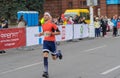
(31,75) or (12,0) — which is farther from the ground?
(12,0)

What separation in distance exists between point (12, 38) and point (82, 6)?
1964 inches

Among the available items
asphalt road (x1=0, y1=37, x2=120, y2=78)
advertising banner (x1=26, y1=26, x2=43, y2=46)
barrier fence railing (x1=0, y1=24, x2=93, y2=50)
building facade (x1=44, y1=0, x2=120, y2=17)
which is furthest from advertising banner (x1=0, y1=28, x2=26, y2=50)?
building facade (x1=44, y1=0, x2=120, y2=17)

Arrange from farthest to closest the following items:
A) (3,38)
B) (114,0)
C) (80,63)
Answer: (114,0) < (3,38) < (80,63)

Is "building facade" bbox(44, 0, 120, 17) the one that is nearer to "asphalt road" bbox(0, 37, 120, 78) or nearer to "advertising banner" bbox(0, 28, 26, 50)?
"advertising banner" bbox(0, 28, 26, 50)

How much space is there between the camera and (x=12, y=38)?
64.3 ft

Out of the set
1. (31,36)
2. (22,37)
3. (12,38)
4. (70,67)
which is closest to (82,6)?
(31,36)

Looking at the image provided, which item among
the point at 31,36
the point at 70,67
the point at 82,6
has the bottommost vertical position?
the point at 70,67

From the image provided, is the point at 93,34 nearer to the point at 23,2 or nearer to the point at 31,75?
the point at 31,75

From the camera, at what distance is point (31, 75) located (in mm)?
11852

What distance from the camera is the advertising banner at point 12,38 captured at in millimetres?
18922

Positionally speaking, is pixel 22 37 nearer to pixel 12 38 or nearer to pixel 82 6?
pixel 12 38

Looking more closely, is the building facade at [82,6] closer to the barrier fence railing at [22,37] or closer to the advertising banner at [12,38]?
the barrier fence railing at [22,37]

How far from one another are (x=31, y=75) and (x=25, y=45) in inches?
354

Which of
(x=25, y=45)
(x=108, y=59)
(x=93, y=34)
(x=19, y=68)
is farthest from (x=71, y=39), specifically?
(x=19, y=68)
